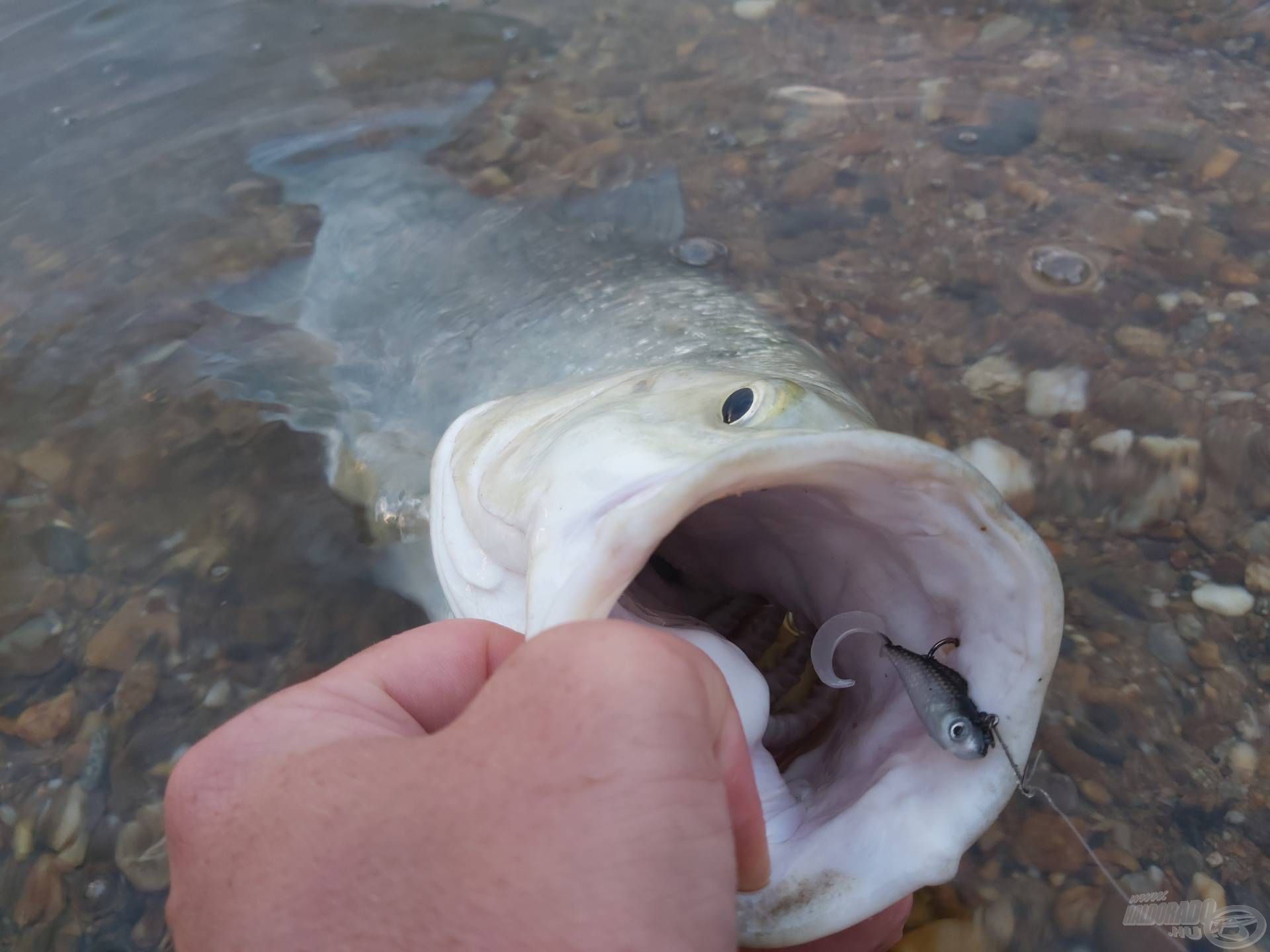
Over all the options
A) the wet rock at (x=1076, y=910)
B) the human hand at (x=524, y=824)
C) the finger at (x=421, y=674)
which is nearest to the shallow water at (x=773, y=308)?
the wet rock at (x=1076, y=910)

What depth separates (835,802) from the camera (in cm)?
106

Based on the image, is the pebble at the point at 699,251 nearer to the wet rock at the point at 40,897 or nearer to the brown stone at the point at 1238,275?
the brown stone at the point at 1238,275

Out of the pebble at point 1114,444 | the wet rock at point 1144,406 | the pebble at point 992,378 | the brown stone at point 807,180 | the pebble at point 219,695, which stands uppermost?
the brown stone at point 807,180

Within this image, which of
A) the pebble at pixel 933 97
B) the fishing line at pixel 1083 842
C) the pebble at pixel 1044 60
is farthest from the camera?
the pebble at pixel 1044 60

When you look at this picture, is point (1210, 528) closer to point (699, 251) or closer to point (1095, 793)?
point (1095, 793)

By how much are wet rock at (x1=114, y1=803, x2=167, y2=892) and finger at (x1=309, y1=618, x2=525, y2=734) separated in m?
0.94

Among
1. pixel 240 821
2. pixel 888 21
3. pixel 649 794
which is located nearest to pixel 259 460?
pixel 240 821

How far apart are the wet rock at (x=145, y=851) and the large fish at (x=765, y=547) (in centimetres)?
64

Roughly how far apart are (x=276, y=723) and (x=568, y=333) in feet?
5.24

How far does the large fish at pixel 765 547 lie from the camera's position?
0.94 m

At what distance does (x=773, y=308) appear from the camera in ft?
8.36

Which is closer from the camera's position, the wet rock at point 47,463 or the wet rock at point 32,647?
the wet rock at point 32,647

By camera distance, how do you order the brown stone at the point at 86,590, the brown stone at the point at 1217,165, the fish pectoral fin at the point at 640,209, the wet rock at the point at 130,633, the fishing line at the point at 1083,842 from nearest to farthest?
1. the fishing line at the point at 1083,842
2. the wet rock at the point at 130,633
3. the brown stone at the point at 86,590
4. the brown stone at the point at 1217,165
5. the fish pectoral fin at the point at 640,209

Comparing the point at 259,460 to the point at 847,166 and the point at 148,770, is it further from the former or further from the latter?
the point at 847,166
